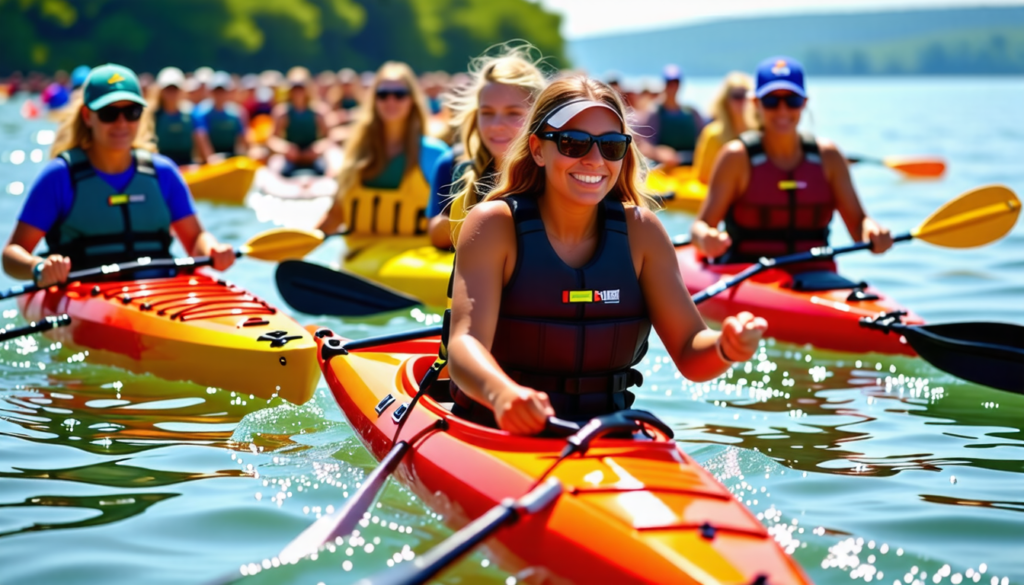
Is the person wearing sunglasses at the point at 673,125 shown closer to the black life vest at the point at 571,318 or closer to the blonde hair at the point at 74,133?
the blonde hair at the point at 74,133

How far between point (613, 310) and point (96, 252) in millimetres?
3336

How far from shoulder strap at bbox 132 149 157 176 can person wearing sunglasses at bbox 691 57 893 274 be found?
9.02 ft

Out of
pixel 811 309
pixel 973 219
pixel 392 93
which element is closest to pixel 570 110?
pixel 811 309

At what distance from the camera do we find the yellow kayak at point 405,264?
7.14 meters

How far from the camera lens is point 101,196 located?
5805 millimetres

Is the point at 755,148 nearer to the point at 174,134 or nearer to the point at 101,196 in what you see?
the point at 101,196

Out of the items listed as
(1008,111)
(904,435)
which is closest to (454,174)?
(904,435)

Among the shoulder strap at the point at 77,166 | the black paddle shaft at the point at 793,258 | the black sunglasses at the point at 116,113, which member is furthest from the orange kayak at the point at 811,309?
the shoulder strap at the point at 77,166

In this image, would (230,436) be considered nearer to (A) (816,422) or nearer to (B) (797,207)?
(A) (816,422)

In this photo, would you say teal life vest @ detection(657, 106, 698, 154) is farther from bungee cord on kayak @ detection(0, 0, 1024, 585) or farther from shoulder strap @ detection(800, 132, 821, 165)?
shoulder strap @ detection(800, 132, 821, 165)

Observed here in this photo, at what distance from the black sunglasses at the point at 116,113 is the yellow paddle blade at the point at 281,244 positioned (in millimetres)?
984

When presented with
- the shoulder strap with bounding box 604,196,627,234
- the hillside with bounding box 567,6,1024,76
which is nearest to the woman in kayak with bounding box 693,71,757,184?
the shoulder strap with bounding box 604,196,627,234

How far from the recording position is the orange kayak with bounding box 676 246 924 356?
5.85 metres

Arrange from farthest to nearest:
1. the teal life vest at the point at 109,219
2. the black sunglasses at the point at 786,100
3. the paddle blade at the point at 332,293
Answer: the paddle blade at the point at 332,293 < the black sunglasses at the point at 786,100 < the teal life vest at the point at 109,219
